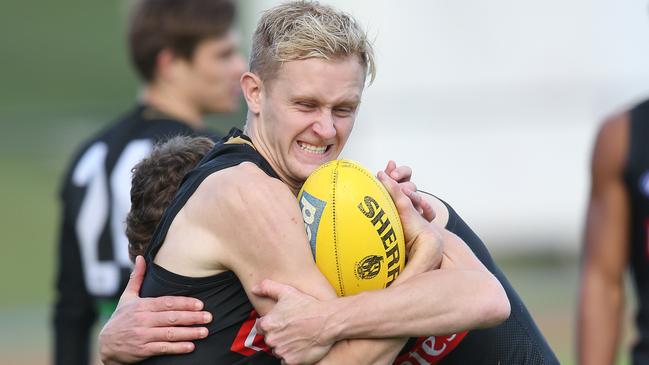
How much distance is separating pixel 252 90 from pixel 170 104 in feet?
7.78

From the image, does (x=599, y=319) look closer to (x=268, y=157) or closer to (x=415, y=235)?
(x=415, y=235)

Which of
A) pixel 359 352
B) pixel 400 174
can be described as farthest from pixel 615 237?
pixel 359 352

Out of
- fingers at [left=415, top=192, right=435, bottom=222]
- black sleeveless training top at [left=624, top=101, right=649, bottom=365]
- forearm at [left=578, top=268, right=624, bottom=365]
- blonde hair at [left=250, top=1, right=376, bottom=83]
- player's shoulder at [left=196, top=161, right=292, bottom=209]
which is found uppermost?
blonde hair at [left=250, top=1, right=376, bottom=83]

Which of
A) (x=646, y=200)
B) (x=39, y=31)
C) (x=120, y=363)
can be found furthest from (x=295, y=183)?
(x=39, y=31)

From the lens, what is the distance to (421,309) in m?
3.40

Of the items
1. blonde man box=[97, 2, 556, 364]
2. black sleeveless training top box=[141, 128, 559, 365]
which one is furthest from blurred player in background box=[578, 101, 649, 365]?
blonde man box=[97, 2, 556, 364]

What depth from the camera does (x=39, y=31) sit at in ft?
80.5

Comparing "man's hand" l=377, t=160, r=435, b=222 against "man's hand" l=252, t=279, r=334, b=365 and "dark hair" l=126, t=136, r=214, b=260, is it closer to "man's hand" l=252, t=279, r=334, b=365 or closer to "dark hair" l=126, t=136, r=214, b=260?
"man's hand" l=252, t=279, r=334, b=365

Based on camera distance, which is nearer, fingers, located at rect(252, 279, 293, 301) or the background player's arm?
fingers, located at rect(252, 279, 293, 301)

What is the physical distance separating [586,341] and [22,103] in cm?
1922

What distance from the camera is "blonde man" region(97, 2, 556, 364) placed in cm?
339

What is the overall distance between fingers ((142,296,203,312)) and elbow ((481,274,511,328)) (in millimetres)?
899

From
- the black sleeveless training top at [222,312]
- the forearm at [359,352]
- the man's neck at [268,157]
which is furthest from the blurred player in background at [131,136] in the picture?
the forearm at [359,352]

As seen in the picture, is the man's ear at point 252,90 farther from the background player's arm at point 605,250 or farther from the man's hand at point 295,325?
the background player's arm at point 605,250
